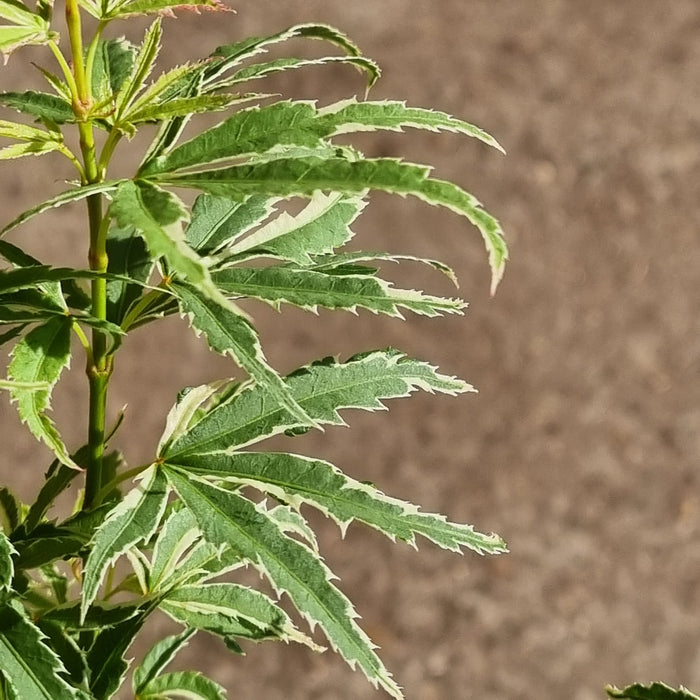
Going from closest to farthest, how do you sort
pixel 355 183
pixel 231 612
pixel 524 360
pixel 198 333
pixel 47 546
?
pixel 355 183 < pixel 198 333 < pixel 47 546 < pixel 231 612 < pixel 524 360

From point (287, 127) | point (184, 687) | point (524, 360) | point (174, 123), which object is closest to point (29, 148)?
point (174, 123)

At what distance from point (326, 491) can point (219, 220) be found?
0.27m

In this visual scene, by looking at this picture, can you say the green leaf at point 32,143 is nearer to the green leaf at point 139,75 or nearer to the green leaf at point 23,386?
the green leaf at point 139,75

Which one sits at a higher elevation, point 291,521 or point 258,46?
point 258,46

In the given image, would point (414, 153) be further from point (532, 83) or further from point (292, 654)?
point (292, 654)

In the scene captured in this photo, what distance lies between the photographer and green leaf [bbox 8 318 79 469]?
71 centimetres

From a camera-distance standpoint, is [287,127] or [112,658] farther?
[112,658]

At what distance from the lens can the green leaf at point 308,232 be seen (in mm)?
818

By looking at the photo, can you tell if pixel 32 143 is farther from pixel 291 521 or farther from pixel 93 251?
pixel 291 521

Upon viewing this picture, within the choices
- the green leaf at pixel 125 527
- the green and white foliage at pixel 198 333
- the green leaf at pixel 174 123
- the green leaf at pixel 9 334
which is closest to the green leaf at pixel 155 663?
the green and white foliage at pixel 198 333

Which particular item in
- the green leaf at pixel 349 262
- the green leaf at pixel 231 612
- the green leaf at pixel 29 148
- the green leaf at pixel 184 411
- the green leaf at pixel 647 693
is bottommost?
the green leaf at pixel 231 612

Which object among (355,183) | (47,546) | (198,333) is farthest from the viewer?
(47,546)

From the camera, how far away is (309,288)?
75 centimetres

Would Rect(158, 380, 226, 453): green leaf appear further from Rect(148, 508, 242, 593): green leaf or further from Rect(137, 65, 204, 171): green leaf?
Rect(137, 65, 204, 171): green leaf
